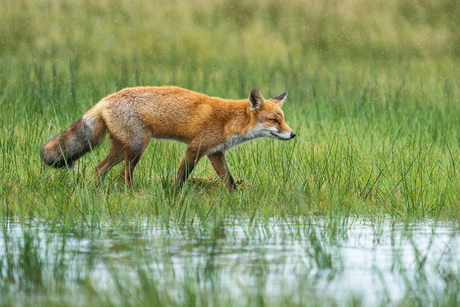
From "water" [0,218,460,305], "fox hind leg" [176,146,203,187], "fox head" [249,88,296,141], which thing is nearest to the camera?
"water" [0,218,460,305]

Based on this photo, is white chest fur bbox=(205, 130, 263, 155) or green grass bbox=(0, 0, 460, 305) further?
white chest fur bbox=(205, 130, 263, 155)

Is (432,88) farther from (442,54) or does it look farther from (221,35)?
(221,35)

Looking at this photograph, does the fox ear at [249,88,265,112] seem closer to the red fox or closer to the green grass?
the red fox

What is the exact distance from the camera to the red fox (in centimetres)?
719

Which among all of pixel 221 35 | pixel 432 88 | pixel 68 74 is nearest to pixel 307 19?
pixel 221 35

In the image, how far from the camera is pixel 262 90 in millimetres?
13375

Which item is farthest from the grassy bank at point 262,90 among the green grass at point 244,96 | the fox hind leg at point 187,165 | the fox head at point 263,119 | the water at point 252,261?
the water at point 252,261

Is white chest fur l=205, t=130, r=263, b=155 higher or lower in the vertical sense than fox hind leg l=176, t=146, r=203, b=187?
higher

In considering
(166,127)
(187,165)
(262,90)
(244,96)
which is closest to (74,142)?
(166,127)

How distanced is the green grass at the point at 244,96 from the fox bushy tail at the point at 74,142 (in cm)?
16

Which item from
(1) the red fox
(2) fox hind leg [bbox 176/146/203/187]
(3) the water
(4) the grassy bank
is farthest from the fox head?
(3) the water

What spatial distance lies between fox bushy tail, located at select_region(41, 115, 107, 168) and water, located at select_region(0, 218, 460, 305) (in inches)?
75.2

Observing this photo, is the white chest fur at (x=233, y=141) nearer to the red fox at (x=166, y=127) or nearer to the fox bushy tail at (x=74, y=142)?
the red fox at (x=166, y=127)

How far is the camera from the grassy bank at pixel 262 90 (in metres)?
6.26
